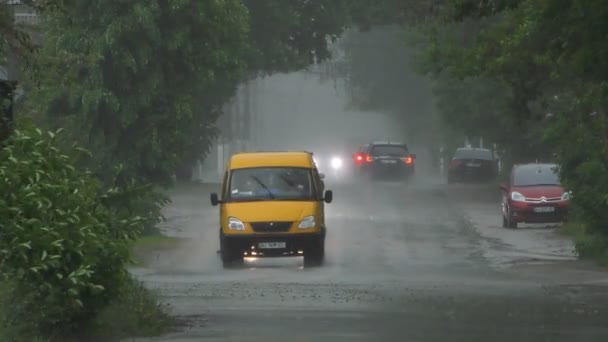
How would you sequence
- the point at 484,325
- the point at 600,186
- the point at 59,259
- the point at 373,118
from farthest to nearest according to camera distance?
the point at 373,118, the point at 600,186, the point at 484,325, the point at 59,259

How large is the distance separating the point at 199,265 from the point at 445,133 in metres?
62.5

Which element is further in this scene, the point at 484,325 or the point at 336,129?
the point at 336,129

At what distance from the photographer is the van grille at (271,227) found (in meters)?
28.4

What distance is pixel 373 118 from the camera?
181 meters

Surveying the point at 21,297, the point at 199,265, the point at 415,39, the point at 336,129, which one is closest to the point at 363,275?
the point at 199,265

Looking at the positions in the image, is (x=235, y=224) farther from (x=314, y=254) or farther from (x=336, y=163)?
(x=336, y=163)

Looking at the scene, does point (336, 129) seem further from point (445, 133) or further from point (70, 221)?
point (70, 221)

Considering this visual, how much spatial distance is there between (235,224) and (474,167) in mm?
38136

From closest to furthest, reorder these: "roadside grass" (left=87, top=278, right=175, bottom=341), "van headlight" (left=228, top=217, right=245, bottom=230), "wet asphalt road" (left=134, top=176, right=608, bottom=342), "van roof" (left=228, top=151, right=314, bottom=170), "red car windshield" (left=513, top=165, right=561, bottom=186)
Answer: "roadside grass" (left=87, top=278, right=175, bottom=341), "wet asphalt road" (left=134, top=176, right=608, bottom=342), "van headlight" (left=228, top=217, right=245, bottom=230), "van roof" (left=228, top=151, right=314, bottom=170), "red car windshield" (left=513, top=165, right=561, bottom=186)

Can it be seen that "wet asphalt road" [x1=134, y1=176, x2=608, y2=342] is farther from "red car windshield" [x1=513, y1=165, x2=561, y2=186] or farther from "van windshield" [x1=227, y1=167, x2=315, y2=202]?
"van windshield" [x1=227, y1=167, x2=315, y2=202]

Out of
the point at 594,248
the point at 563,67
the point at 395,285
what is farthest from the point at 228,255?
the point at 594,248

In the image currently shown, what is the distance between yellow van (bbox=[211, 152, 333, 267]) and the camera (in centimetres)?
2845

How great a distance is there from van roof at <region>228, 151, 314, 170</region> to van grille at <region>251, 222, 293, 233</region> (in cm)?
141

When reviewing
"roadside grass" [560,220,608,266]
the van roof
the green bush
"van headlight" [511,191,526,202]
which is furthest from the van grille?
"van headlight" [511,191,526,202]
